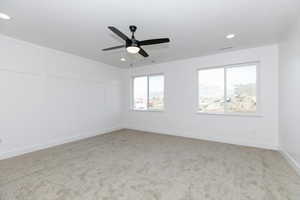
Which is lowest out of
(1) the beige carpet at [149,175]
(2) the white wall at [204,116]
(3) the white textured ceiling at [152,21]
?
(1) the beige carpet at [149,175]

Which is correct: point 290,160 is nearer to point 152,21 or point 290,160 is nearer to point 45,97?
point 152,21

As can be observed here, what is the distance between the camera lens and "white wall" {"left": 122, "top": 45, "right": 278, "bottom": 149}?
356 centimetres

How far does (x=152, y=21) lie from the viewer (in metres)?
2.45

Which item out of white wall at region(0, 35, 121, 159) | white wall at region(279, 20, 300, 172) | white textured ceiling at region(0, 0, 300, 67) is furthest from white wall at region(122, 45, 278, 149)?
white wall at region(0, 35, 121, 159)

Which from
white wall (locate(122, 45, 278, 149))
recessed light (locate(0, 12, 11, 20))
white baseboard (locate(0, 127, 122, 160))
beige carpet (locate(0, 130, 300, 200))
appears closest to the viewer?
beige carpet (locate(0, 130, 300, 200))

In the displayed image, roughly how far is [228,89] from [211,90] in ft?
1.59

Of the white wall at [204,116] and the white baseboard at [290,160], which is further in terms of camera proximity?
the white wall at [204,116]

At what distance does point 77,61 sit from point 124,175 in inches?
150

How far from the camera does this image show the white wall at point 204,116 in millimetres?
3561

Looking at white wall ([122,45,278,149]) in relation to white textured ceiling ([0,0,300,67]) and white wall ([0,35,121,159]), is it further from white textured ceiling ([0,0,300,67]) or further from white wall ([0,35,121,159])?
white wall ([0,35,121,159])

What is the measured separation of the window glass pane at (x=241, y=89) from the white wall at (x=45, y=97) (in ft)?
14.5

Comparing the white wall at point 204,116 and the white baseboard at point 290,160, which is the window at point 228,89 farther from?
the white baseboard at point 290,160

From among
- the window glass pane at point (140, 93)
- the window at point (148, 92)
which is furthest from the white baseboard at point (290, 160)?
the window glass pane at point (140, 93)

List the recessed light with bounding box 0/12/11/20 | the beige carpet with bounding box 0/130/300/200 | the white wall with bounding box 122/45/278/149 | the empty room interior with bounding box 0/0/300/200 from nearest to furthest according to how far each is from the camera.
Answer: the beige carpet with bounding box 0/130/300/200, the empty room interior with bounding box 0/0/300/200, the recessed light with bounding box 0/12/11/20, the white wall with bounding box 122/45/278/149
